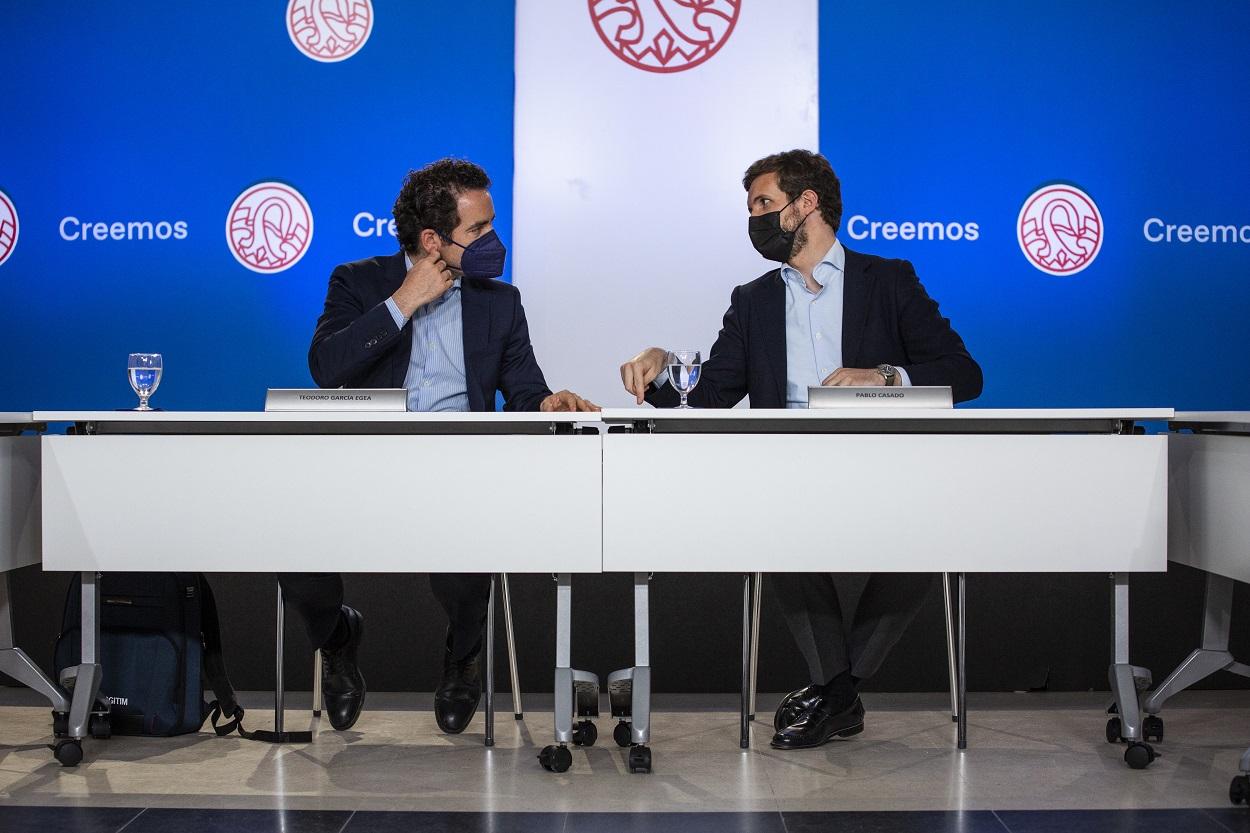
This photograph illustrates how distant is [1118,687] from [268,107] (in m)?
3.33

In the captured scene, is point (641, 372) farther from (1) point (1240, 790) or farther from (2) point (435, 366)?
(1) point (1240, 790)

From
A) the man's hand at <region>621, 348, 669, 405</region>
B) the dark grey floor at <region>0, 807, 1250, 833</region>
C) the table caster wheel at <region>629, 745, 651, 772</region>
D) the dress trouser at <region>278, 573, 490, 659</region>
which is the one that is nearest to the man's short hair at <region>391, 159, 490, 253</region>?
the man's hand at <region>621, 348, 669, 405</region>

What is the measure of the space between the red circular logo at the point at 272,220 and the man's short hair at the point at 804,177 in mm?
1842

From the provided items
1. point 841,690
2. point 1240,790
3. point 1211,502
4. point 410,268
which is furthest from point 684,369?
point 1240,790

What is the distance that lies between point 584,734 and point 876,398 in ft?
3.22

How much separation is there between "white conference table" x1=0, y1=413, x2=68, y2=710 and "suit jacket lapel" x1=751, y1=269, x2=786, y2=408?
1730mm

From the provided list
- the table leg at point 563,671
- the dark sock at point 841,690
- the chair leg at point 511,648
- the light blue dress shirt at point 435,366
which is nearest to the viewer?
the table leg at point 563,671

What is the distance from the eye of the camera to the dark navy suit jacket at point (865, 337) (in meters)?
2.90

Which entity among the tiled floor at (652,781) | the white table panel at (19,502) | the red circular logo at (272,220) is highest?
the red circular logo at (272,220)

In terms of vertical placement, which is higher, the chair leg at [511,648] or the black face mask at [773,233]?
the black face mask at [773,233]

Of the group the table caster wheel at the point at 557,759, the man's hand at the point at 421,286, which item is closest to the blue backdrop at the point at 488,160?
the man's hand at the point at 421,286

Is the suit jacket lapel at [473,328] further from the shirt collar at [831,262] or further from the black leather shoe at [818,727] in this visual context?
the black leather shoe at [818,727]

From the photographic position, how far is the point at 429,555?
229 cm

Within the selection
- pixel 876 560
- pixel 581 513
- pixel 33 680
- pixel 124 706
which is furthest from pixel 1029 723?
pixel 33 680
